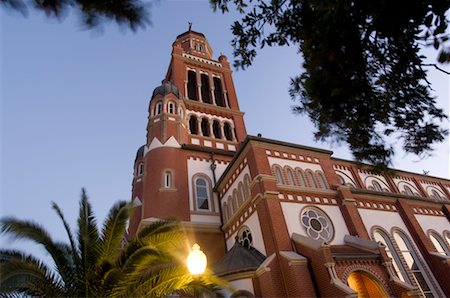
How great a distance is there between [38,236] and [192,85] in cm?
2276

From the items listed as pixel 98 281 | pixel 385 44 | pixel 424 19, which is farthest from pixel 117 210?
pixel 424 19

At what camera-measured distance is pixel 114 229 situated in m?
8.71

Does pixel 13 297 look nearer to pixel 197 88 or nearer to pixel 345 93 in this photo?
pixel 345 93

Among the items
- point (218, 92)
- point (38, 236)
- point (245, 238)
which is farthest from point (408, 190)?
point (38, 236)

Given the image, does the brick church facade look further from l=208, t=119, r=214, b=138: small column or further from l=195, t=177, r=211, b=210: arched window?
l=208, t=119, r=214, b=138: small column

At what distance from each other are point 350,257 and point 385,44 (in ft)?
31.8

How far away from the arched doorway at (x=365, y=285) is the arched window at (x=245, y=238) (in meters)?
4.49

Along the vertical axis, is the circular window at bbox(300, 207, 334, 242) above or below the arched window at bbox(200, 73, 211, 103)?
below

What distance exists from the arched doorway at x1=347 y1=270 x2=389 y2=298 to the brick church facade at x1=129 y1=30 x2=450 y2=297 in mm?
42

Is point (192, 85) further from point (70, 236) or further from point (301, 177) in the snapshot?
point (70, 236)

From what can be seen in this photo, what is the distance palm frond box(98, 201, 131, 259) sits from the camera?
27.7 ft

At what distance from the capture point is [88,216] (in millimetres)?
8922

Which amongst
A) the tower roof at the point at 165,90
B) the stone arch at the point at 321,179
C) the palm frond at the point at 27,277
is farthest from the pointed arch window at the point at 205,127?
the palm frond at the point at 27,277

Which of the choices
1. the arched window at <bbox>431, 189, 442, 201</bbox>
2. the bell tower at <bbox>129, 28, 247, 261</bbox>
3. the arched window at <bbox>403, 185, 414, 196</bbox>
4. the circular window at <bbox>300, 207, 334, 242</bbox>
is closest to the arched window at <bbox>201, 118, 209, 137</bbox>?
the bell tower at <bbox>129, 28, 247, 261</bbox>
